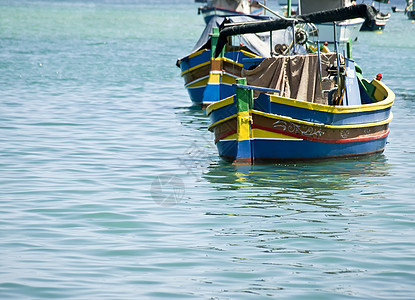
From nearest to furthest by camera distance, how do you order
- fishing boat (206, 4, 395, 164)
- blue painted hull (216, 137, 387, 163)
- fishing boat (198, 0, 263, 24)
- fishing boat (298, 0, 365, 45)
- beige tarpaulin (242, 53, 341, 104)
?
fishing boat (206, 4, 395, 164) → blue painted hull (216, 137, 387, 163) → beige tarpaulin (242, 53, 341, 104) → fishing boat (298, 0, 365, 45) → fishing boat (198, 0, 263, 24)

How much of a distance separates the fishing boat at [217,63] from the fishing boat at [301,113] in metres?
6.33

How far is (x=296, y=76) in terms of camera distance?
16547 millimetres

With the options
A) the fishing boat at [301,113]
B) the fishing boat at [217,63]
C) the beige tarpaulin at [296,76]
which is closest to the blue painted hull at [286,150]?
the fishing boat at [301,113]

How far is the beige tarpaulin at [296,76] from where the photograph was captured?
53.9 feet

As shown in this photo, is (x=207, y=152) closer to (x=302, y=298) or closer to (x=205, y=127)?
(x=205, y=127)

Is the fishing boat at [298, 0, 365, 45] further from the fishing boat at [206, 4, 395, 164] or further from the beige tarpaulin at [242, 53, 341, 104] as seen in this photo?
the beige tarpaulin at [242, 53, 341, 104]

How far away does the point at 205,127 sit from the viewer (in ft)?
70.9

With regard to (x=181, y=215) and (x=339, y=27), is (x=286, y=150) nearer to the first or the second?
(x=181, y=215)

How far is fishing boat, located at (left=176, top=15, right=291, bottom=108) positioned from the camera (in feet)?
78.9

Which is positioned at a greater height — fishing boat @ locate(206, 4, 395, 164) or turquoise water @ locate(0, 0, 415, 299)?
fishing boat @ locate(206, 4, 395, 164)

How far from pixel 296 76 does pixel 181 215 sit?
19.9ft

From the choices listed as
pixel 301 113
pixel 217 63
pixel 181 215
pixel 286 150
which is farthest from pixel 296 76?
pixel 217 63

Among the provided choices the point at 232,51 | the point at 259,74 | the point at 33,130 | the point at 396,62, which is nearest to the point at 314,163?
the point at 259,74

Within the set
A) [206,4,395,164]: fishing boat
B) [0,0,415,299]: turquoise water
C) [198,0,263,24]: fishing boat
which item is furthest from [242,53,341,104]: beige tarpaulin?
[198,0,263,24]: fishing boat
